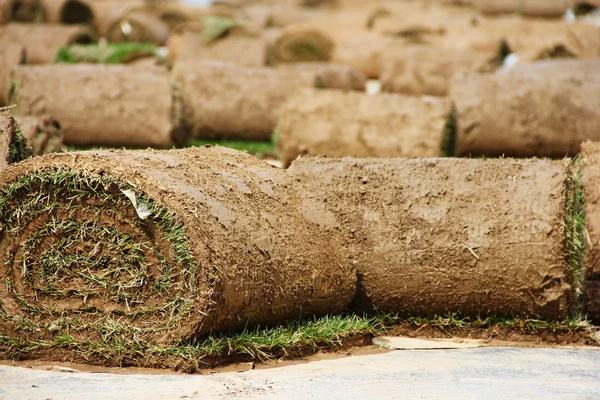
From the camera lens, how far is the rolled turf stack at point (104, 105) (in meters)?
9.70

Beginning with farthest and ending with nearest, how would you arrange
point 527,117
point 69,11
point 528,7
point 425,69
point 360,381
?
point 69,11 < point 528,7 < point 425,69 < point 527,117 < point 360,381

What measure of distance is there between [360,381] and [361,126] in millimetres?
5161

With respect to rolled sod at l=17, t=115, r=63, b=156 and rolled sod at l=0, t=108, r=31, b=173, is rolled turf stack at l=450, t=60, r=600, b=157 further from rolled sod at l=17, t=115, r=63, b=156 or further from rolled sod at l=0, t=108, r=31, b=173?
rolled sod at l=0, t=108, r=31, b=173

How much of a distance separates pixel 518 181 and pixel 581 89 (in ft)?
14.8

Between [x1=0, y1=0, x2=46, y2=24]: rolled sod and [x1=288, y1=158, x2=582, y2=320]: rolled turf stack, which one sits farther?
[x1=0, y1=0, x2=46, y2=24]: rolled sod

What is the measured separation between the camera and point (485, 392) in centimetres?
374

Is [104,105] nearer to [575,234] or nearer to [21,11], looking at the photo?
[575,234]

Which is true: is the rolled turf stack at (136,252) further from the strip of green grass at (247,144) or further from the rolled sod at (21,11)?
the rolled sod at (21,11)

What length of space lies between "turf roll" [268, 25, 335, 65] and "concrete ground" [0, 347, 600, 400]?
14209 mm

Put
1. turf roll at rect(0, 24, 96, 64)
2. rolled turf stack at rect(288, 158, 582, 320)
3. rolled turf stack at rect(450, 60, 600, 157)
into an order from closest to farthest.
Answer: rolled turf stack at rect(288, 158, 582, 320) → rolled turf stack at rect(450, 60, 600, 157) → turf roll at rect(0, 24, 96, 64)

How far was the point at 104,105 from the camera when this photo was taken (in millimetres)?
9727

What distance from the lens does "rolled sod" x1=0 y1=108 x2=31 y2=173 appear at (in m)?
5.00

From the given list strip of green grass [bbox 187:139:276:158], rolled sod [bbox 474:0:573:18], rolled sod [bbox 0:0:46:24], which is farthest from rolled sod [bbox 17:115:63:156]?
rolled sod [bbox 474:0:573:18]

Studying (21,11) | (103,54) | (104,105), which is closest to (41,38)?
(103,54)
